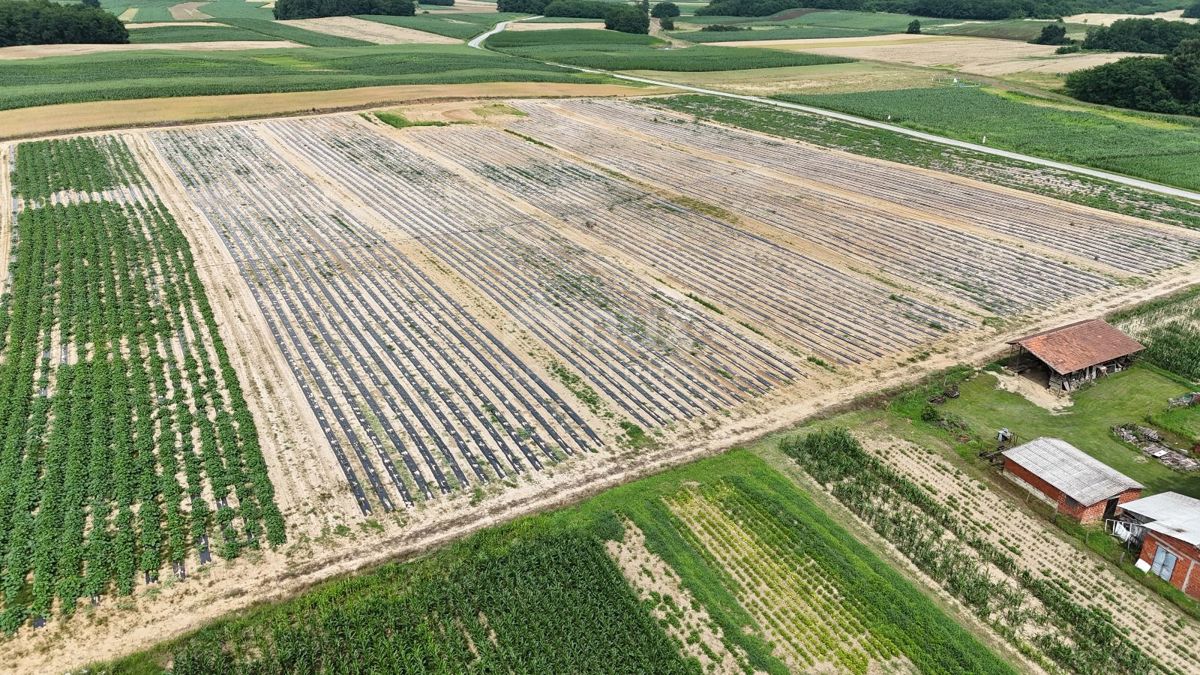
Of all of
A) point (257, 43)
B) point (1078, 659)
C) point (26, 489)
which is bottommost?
point (1078, 659)

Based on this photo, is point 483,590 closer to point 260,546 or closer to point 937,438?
point 260,546

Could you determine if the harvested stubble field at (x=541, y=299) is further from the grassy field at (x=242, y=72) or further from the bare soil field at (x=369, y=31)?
the bare soil field at (x=369, y=31)

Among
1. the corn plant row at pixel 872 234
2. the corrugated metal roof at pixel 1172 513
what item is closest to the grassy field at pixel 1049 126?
the corn plant row at pixel 872 234

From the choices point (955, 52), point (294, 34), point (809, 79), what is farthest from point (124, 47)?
point (955, 52)

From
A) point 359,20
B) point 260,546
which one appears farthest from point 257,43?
point 260,546

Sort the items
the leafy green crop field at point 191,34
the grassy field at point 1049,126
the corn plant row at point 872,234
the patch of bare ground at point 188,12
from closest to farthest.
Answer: the corn plant row at point 872,234 → the grassy field at point 1049,126 → the leafy green crop field at point 191,34 → the patch of bare ground at point 188,12

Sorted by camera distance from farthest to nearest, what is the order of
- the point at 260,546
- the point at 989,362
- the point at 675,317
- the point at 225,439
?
the point at 675,317 < the point at 989,362 < the point at 225,439 < the point at 260,546
